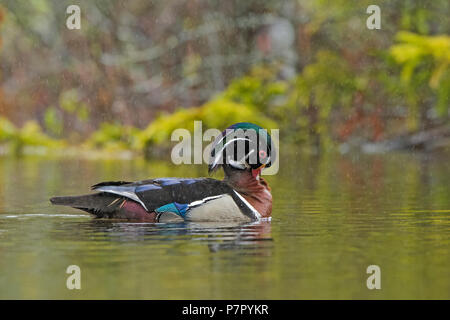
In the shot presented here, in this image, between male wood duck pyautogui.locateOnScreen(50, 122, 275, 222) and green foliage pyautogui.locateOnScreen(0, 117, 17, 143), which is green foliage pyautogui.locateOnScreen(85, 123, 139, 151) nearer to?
green foliage pyautogui.locateOnScreen(0, 117, 17, 143)

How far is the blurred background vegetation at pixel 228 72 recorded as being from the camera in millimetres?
27844

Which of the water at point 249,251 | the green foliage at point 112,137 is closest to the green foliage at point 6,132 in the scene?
the green foliage at point 112,137

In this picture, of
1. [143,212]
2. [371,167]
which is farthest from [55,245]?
[371,167]

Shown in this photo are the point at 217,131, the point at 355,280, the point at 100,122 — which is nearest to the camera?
the point at 355,280

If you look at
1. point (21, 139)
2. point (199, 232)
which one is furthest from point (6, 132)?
point (199, 232)

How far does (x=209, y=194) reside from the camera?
32.2ft

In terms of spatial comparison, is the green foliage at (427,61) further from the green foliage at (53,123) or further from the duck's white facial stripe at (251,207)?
the green foliage at (53,123)

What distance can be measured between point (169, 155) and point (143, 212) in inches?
715

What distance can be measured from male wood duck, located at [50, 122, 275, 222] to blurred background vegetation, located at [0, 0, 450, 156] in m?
12.8

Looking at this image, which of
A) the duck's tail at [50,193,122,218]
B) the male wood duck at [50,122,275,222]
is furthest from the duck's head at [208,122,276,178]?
the duck's tail at [50,193,122,218]

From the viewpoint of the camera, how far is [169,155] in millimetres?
28109

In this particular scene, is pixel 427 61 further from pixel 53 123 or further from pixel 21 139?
pixel 53 123

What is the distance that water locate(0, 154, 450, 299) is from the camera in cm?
651
